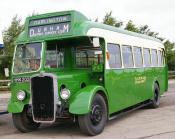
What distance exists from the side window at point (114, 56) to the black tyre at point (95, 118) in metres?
1.22

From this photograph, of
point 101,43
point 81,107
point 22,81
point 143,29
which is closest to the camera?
point 81,107

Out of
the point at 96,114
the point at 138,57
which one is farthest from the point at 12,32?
the point at 96,114

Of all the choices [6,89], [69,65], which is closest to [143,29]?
[6,89]

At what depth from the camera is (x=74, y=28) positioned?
381 inches

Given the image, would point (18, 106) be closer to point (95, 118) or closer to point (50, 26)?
point (95, 118)

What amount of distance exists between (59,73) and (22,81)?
920mm

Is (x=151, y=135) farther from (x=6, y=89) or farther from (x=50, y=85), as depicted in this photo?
(x=6, y=89)

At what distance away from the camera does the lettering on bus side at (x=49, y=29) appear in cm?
978

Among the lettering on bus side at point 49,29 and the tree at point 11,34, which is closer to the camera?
the lettering on bus side at point 49,29

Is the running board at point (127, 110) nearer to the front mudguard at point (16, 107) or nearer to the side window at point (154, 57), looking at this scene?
the side window at point (154, 57)

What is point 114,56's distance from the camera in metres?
10.9

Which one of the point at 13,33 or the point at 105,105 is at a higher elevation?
the point at 13,33

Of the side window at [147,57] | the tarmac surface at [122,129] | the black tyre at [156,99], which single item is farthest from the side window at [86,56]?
the black tyre at [156,99]

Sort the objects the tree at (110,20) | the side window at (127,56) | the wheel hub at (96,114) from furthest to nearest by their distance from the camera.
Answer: the tree at (110,20)
the side window at (127,56)
the wheel hub at (96,114)
